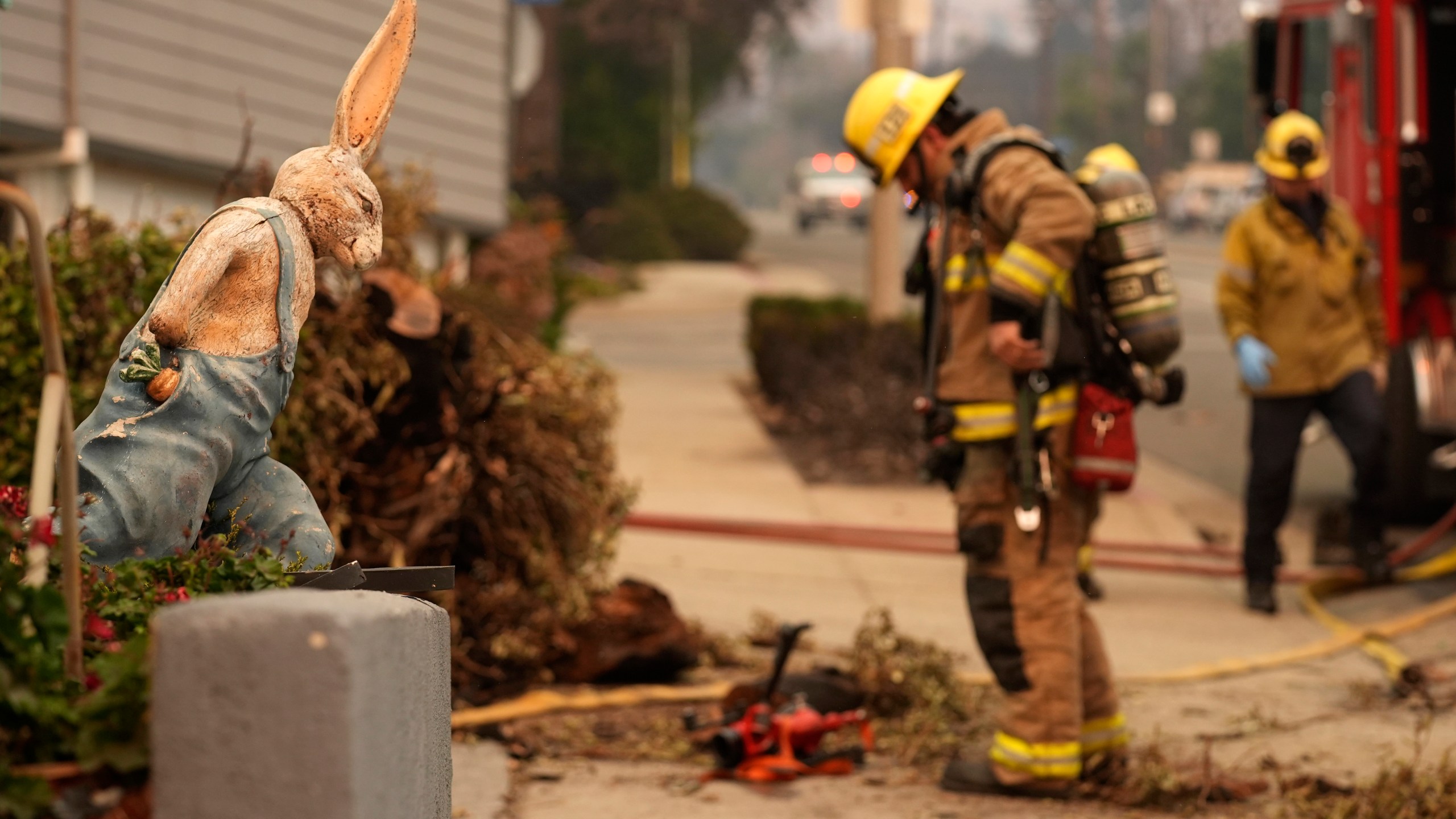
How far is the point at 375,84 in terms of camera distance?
3219 millimetres

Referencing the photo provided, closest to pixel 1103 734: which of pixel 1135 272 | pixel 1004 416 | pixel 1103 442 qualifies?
pixel 1103 442

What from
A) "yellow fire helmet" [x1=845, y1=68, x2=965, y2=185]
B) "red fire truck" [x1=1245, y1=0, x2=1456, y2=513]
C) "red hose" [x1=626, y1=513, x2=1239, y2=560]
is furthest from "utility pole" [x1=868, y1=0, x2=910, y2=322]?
"yellow fire helmet" [x1=845, y1=68, x2=965, y2=185]

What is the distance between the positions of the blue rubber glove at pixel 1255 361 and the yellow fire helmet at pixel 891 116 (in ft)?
9.42

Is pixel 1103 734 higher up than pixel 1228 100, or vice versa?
pixel 1228 100

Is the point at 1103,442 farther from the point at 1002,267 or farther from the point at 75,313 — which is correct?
the point at 75,313

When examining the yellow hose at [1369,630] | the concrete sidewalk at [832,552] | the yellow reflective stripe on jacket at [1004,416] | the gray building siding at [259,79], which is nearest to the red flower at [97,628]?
the yellow reflective stripe on jacket at [1004,416]

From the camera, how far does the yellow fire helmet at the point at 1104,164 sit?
5180 mm

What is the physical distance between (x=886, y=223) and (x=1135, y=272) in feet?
24.1

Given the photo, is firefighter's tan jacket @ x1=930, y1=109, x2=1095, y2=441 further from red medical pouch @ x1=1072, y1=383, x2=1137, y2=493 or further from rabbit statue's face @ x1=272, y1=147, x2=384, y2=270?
rabbit statue's face @ x1=272, y1=147, x2=384, y2=270

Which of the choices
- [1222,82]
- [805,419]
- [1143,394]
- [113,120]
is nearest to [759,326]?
[805,419]

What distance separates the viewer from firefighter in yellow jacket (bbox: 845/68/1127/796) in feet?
15.6

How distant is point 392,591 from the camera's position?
121 inches

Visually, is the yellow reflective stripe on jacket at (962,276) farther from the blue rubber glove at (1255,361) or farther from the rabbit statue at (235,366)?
the blue rubber glove at (1255,361)

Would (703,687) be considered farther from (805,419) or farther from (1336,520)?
(805,419)
